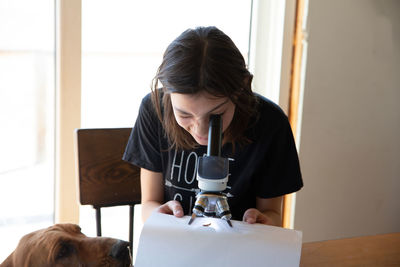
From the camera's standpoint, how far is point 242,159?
141cm

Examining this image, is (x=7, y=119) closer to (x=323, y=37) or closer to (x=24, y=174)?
(x=24, y=174)

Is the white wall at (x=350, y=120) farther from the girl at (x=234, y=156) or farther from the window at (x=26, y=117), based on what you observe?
the window at (x=26, y=117)

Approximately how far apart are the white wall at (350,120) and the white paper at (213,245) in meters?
1.39

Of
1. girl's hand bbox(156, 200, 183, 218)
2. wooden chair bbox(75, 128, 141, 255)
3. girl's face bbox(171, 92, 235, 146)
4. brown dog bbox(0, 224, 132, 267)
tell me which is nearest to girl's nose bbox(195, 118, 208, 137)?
girl's face bbox(171, 92, 235, 146)

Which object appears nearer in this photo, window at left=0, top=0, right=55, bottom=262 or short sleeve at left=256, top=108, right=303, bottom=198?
short sleeve at left=256, top=108, right=303, bottom=198

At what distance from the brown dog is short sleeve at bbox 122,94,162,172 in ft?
1.08

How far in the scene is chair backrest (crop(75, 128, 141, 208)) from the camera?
1.54 metres

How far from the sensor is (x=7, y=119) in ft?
6.44

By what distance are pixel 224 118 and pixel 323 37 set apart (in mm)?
1340

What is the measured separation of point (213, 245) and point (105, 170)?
2.16 ft

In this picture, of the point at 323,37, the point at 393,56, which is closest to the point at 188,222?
the point at 323,37

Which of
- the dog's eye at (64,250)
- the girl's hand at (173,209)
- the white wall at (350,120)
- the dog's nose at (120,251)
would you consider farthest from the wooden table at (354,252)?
the white wall at (350,120)

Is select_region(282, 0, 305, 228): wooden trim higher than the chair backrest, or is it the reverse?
select_region(282, 0, 305, 228): wooden trim

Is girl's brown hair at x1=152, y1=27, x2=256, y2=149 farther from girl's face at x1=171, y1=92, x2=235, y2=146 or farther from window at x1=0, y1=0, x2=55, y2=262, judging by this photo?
window at x1=0, y1=0, x2=55, y2=262
